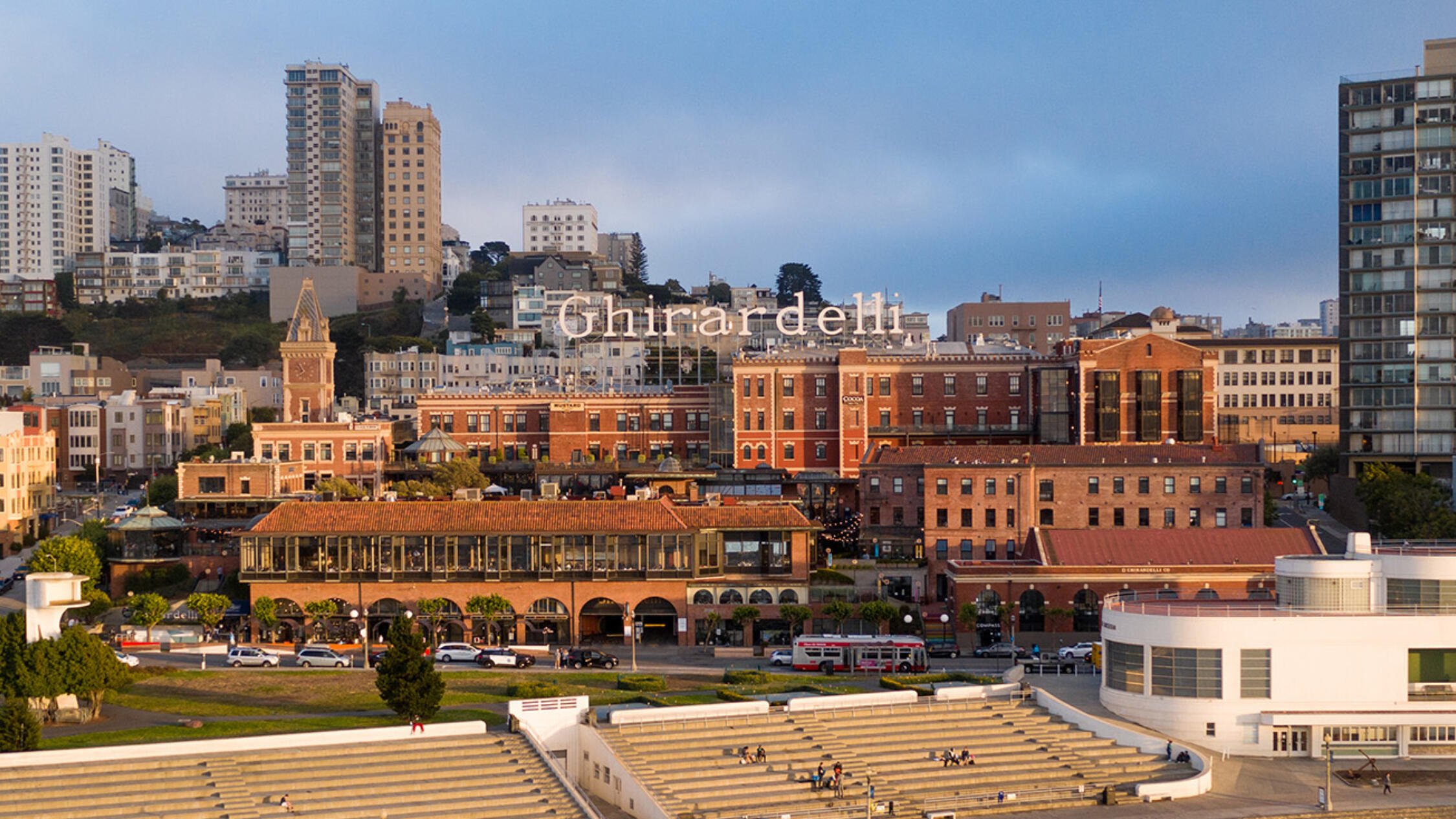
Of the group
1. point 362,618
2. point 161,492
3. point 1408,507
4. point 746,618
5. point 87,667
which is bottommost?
point 362,618

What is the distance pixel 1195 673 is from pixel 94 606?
69.1 metres

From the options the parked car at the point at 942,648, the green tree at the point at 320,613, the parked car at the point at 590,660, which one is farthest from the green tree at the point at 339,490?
the parked car at the point at 942,648

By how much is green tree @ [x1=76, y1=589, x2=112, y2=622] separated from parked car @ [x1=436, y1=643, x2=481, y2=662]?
25.5m

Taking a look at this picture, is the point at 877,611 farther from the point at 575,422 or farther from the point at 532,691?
the point at 575,422

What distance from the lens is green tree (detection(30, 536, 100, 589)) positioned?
108375mm

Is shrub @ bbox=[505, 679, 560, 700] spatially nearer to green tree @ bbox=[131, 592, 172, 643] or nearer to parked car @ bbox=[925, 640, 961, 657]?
parked car @ bbox=[925, 640, 961, 657]

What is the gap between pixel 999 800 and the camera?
213ft

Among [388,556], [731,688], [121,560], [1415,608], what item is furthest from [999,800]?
[121,560]

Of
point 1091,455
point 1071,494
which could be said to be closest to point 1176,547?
point 1071,494

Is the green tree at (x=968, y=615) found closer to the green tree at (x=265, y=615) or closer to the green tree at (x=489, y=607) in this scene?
the green tree at (x=489, y=607)

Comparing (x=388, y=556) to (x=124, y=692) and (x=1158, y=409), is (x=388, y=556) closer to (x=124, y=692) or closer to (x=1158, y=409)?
(x=124, y=692)

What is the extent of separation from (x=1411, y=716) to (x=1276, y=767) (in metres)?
7.17

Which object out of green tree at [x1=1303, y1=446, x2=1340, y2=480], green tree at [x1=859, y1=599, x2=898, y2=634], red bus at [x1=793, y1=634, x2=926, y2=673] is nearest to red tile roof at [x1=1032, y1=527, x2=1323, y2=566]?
green tree at [x1=859, y1=599, x2=898, y2=634]

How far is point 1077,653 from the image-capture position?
9475 cm
